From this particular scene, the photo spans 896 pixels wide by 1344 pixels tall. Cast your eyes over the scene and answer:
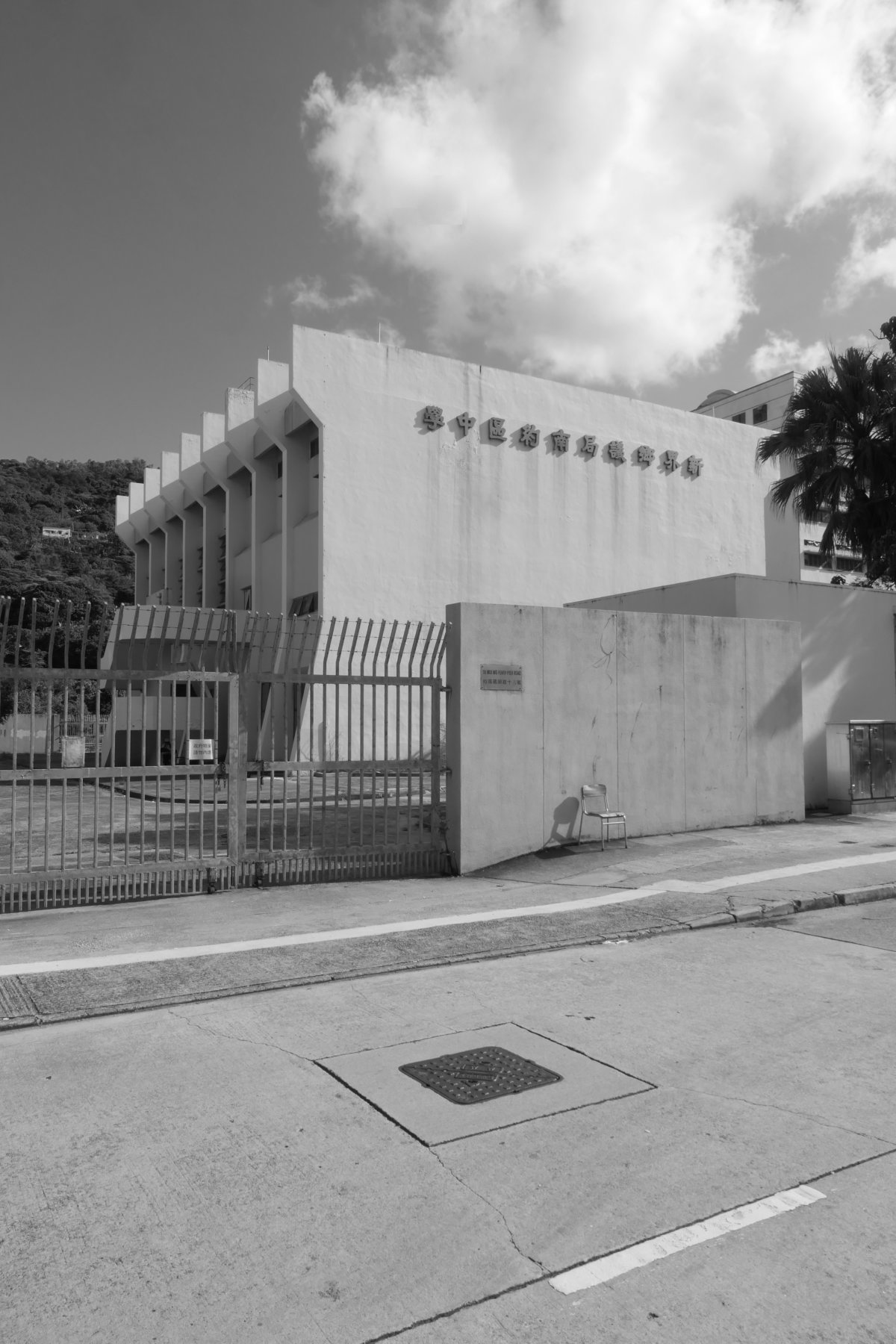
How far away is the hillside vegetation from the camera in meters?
52.1

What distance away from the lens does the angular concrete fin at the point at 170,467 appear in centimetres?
4381

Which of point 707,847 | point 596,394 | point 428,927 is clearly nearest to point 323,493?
point 596,394

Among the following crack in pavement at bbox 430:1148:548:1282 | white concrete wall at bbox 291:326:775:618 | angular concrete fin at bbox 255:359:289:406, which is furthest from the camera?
angular concrete fin at bbox 255:359:289:406

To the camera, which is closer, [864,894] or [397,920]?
[397,920]

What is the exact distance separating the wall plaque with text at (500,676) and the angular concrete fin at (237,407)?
2535cm

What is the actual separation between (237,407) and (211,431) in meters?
3.71

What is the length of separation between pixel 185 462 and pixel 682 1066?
131 ft

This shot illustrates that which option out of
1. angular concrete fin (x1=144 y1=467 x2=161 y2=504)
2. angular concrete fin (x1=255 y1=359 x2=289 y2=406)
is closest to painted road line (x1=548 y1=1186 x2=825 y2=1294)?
angular concrete fin (x1=255 y1=359 x2=289 y2=406)

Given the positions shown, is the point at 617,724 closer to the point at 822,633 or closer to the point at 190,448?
the point at 822,633

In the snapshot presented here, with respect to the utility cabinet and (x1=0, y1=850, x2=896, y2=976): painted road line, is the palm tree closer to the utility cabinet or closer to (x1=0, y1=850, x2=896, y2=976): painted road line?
the utility cabinet

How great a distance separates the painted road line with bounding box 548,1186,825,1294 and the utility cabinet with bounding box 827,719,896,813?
14093 mm

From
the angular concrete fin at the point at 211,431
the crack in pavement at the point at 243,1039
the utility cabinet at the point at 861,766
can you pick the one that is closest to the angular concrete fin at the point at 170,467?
the angular concrete fin at the point at 211,431

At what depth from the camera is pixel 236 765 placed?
9766 millimetres

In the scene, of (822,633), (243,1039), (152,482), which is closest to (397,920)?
(243,1039)
